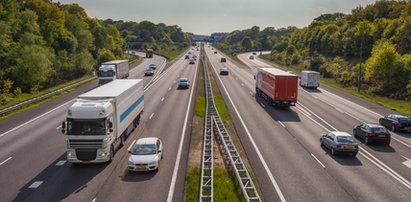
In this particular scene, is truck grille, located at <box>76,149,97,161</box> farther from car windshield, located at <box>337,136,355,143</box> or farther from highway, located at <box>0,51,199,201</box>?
car windshield, located at <box>337,136,355,143</box>

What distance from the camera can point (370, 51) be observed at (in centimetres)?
9062

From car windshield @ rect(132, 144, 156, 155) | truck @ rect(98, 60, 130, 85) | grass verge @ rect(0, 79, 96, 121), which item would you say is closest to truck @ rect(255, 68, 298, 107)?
car windshield @ rect(132, 144, 156, 155)

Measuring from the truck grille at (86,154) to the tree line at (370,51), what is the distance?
43676 millimetres

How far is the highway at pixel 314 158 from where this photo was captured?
19138 mm

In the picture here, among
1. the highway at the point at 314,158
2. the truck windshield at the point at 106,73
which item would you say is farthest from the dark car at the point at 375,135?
the truck windshield at the point at 106,73

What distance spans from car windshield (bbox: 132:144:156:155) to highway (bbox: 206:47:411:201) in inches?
250

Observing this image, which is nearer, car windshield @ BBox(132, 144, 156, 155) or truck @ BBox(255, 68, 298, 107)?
car windshield @ BBox(132, 144, 156, 155)

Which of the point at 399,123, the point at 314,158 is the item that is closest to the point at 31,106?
the point at 314,158

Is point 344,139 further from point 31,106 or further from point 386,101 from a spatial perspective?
point 31,106

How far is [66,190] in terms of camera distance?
18.9 m

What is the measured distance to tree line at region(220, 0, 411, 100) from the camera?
189 ft

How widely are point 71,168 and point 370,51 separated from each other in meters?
85.8

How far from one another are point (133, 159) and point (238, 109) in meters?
22.1

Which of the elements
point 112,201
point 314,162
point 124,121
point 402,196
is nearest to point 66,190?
point 112,201
